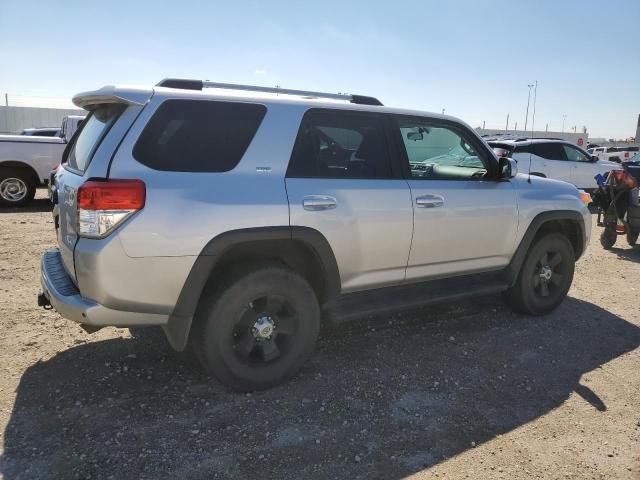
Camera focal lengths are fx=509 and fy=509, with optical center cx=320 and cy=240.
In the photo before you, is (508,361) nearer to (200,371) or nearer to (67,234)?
(200,371)

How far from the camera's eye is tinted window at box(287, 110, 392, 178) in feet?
11.1

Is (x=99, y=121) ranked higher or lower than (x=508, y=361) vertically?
higher

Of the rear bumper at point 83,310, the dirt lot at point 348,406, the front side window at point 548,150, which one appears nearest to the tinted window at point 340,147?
the rear bumper at point 83,310

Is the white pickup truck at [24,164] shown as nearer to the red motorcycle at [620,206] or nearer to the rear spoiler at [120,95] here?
the rear spoiler at [120,95]

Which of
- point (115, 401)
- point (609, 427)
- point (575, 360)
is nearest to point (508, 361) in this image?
point (575, 360)

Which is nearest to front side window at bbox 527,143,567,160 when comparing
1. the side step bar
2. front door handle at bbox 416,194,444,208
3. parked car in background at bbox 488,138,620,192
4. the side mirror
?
parked car in background at bbox 488,138,620,192

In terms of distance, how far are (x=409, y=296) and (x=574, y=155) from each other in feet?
37.0

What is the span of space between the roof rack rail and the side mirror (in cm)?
123

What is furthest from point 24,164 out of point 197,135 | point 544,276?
point 544,276

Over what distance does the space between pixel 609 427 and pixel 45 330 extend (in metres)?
4.20

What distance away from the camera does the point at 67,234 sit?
10.0 ft

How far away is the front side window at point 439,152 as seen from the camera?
4012mm

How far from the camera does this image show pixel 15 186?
10406mm

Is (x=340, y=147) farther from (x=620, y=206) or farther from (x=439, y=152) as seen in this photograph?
(x=620, y=206)
